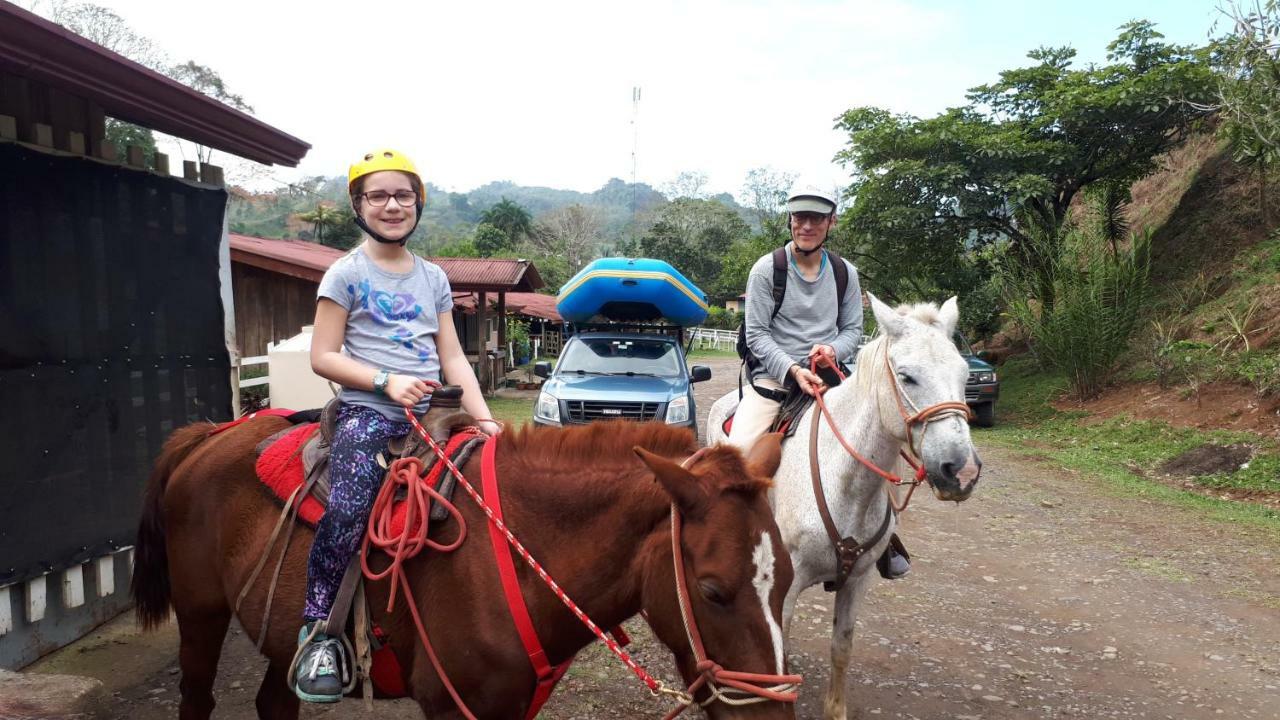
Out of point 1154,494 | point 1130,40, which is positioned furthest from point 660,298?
point 1130,40

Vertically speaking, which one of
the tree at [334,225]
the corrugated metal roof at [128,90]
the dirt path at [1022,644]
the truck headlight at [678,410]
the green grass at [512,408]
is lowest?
the dirt path at [1022,644]

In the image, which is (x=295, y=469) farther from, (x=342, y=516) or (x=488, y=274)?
(x=488, y=274)

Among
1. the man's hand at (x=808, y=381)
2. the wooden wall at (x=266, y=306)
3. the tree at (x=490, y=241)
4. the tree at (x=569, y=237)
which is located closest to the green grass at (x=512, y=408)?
the wooden wall at (x=266, y=306)

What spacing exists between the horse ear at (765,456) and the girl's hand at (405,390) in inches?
42.8

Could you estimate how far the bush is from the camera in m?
12.6

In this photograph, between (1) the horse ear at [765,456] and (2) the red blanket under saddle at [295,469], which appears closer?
(1) the horse ear at [765,456]

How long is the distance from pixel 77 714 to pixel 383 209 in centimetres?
181

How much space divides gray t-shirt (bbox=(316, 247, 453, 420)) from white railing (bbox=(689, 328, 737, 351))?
4054 cm

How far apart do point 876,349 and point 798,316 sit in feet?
3.14

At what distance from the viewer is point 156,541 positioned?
3.00 m

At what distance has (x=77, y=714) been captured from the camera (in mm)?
2035

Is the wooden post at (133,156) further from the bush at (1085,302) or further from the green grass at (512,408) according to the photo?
the bush at (1085,302)

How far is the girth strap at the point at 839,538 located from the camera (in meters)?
3.33

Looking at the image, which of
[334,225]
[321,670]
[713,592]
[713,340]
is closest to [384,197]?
[321,670]
